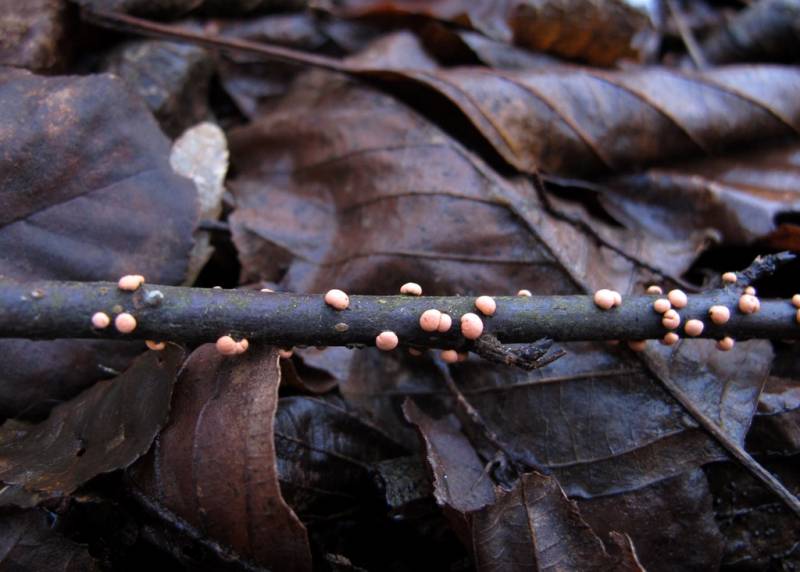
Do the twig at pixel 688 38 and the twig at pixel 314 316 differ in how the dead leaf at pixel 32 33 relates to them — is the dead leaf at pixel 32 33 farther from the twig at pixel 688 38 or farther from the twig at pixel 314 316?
the twig at pixel 688 38

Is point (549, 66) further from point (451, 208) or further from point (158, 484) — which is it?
point (158, 484)

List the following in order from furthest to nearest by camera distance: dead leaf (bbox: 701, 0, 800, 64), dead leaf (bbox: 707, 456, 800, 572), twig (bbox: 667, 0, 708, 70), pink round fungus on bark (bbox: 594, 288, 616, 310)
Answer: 1. twig (bbox: 667, 0, 708, 70)
2. dead leaf (bbox: 701, 0, 800, 64)
3. dead leaf (bbox: 707, 456, 800, 572)
4. pink round fungus on bark (bbox: 594, 288, 616, 310)

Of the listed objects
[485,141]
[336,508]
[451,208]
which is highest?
[485,141]

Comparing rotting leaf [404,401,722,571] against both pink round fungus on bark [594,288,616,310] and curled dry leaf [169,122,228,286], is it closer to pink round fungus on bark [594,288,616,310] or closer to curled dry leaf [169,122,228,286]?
pink round fungus on bark [594,288,616,310]

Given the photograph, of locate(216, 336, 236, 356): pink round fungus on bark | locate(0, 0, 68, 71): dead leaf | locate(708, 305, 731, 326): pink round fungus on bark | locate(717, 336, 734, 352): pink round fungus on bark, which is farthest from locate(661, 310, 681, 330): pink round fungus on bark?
locate(0, 0, 68, 71): dead leaf

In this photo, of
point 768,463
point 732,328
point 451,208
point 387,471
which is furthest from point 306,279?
point 768,463

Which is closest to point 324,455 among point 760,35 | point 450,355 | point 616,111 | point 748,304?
point 450,355
